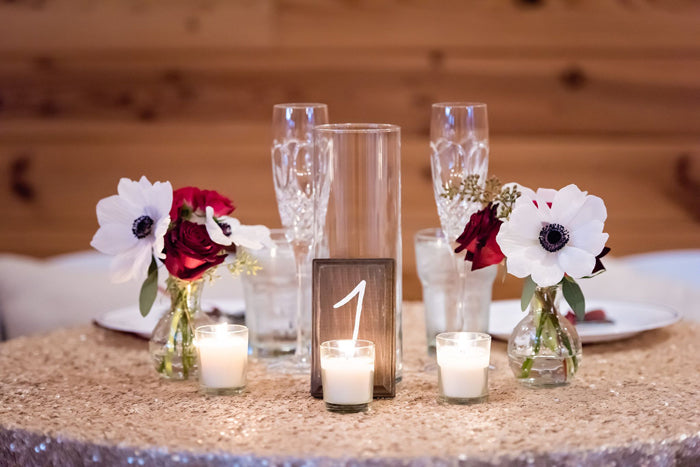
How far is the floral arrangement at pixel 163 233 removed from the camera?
3.74 ft

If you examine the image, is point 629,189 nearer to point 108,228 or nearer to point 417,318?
point 417,318

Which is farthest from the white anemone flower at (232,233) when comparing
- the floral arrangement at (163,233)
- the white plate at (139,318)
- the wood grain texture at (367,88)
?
the wood grain texture at (367,88)

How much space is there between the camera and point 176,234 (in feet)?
3.75

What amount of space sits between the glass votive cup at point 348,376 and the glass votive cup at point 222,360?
5.3 inches

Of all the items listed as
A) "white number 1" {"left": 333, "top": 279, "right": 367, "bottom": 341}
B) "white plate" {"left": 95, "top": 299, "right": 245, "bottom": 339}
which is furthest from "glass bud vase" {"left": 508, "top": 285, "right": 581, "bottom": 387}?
"white plate" {"left": 95, "top": 299, "right": 245, "bottom": 339}

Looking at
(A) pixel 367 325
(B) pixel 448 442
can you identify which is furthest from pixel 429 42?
(B) pixel 448 442

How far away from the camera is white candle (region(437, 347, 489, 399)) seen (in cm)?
105

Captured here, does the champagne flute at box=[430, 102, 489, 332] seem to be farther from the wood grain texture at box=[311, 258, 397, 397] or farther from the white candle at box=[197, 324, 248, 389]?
the white candle at box=[197, 324, 248, 389]

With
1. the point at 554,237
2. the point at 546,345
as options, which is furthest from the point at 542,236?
the point at 546,345

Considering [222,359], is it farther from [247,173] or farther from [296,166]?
[247,173]

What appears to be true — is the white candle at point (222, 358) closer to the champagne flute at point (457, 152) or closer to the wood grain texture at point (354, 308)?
the wood grain texture at point (354, 308)

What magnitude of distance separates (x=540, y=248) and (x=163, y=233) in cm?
45

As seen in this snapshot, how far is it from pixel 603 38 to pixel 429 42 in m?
0.48

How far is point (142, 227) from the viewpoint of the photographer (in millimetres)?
1154
